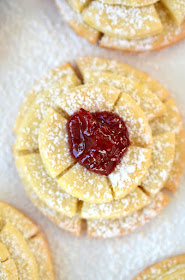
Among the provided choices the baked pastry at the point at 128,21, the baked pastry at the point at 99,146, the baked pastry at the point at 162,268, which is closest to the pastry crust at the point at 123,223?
the baked pastry at the point at 99,146

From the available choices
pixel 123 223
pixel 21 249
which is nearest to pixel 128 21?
pixel 123 223

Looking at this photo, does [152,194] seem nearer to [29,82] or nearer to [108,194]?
[108,194]

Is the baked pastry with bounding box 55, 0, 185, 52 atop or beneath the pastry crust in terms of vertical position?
atop

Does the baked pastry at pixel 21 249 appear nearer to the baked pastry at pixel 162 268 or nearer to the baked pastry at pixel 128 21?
the baked pastry at pixel 162 268

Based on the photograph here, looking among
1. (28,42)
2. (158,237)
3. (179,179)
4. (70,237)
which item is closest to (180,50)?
(179,179)

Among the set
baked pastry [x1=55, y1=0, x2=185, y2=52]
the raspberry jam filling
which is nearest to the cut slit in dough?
baked pastry [x1=55, y1=0, x2=185, y2=52]

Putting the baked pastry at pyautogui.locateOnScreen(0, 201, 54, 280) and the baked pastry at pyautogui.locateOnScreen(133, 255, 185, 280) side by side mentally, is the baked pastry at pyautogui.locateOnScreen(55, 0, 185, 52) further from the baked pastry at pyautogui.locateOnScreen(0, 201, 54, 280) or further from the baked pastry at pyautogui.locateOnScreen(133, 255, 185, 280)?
the baked pastry at pyautogui.locateOnScreen(133, 255, 185, 280)
